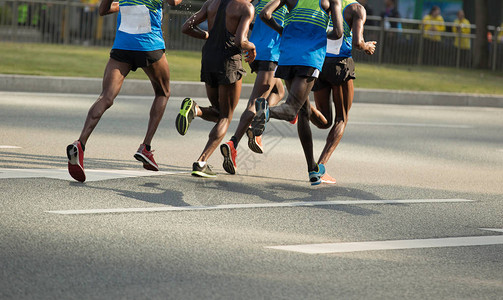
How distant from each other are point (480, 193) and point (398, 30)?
17.3 m

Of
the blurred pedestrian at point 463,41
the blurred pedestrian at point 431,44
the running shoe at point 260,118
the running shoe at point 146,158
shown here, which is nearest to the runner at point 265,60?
the running shoe at point 146,158

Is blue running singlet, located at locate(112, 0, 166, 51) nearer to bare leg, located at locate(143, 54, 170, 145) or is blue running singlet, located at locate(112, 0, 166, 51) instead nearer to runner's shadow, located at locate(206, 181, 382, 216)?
bare leg, located at locate(143, 54, 170, 145)

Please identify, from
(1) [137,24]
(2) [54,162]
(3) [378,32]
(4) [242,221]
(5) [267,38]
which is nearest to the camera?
(4) [242,221]

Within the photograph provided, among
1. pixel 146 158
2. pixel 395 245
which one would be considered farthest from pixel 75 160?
pixel 395 245

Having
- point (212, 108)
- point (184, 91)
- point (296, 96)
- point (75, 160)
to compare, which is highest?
point (296, 96)

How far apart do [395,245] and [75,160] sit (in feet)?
8.95

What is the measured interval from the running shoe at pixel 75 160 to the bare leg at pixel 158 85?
92cm

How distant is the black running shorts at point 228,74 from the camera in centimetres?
880

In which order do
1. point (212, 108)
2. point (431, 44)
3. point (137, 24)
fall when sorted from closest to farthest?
point (137, 24)
point (212, 108)
point (431, 44)

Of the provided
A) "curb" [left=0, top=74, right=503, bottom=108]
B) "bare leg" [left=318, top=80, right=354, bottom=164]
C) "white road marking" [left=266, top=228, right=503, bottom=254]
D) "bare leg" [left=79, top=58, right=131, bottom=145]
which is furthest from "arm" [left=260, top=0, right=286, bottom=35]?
"curb" [left=0, top=74, right=503, bottom=108]

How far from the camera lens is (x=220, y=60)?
880cm

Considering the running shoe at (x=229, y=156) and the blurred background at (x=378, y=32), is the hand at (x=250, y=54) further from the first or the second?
the blurred background at (x=378, y=32)

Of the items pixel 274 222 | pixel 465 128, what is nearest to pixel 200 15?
pixel 274 222

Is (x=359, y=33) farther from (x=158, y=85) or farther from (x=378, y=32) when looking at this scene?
(x=378, y=32)
